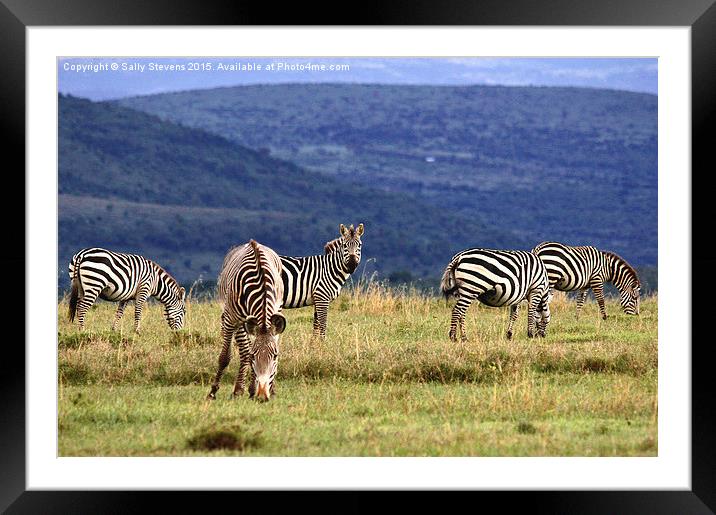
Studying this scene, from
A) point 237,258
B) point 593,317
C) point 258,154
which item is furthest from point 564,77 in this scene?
point 237,258

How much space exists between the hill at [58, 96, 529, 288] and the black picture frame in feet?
157

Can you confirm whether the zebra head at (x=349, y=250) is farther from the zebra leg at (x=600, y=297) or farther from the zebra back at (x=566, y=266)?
the zebra leg at (x=600, y=297)

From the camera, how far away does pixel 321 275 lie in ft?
45.6

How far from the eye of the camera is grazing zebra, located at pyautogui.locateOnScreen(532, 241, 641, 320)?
15.9 meters

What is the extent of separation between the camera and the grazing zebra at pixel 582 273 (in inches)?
625

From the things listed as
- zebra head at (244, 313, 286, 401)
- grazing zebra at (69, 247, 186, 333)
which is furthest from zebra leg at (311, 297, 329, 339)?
zebra head at (244, 313, 286, 401)

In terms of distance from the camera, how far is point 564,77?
83688 millimetres

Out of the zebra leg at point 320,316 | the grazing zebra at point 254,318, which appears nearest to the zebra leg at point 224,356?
the grazing zebra at point 254,318

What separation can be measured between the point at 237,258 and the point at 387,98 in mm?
74228

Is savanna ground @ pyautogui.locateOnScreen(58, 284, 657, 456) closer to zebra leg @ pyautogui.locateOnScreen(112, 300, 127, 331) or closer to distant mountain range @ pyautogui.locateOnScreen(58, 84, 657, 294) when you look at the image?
zebra leg @ pyautogui.locateOnScreen(112, 300, 127, 331)

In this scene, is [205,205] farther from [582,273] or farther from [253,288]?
[253,288]
